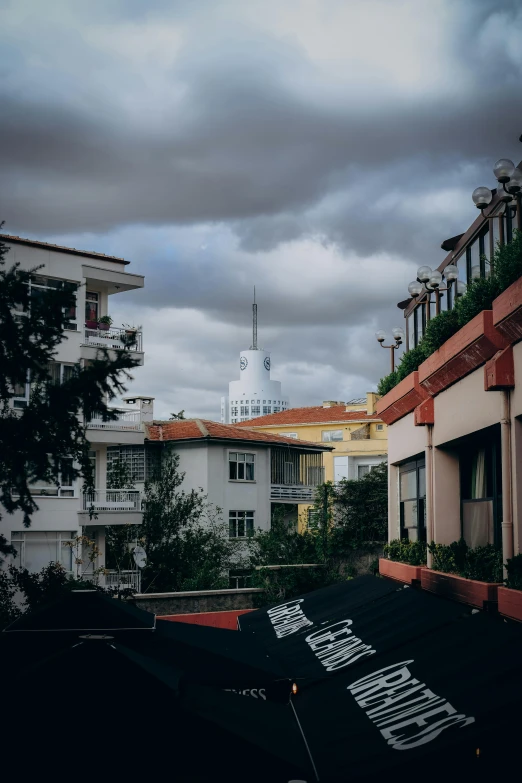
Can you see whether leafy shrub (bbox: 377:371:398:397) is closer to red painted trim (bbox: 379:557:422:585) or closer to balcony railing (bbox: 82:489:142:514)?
red painted trim (bbox: 379:557:422:585)

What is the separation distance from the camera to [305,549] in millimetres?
33000

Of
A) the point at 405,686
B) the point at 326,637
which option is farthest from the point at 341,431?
the point at 405,686

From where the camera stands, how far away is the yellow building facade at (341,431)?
64.8 meters

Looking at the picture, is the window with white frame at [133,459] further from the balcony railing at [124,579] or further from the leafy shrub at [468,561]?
the leafy shrub at [468,561]

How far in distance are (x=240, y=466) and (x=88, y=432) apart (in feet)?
37.1

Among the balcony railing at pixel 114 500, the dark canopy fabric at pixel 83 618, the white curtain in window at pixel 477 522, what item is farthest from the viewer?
the balcony railing at pixel 114 500

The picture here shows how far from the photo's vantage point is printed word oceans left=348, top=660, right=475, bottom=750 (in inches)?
264

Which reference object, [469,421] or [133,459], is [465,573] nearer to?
[469,421]

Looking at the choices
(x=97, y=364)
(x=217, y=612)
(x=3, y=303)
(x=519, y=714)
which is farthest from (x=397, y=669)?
(x=217, y=612)

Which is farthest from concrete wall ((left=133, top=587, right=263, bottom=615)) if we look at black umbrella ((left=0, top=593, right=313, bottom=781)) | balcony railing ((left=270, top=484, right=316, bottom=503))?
balcony railing ((left=270, top=484, right=316, bottom=503))

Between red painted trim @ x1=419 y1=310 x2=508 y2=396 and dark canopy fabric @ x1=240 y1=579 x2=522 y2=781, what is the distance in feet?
10.2

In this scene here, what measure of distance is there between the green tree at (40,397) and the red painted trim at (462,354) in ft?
13.6

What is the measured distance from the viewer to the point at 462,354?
11.9 m

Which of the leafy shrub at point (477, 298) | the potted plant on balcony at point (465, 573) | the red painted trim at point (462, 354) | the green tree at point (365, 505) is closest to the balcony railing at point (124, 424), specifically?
the green tree at point (365, 505)
